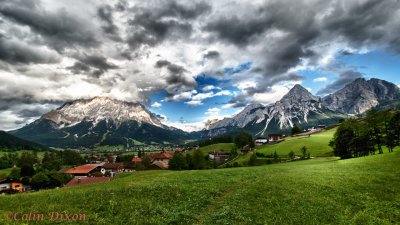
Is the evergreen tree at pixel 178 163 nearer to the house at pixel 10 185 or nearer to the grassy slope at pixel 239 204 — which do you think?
the house at pixel 10 185

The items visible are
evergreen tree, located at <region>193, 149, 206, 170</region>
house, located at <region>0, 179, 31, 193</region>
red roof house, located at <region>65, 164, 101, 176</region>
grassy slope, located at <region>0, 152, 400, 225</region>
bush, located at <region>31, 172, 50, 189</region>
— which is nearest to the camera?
grassy slope, located at <region>0, 152, 400, 225</region>

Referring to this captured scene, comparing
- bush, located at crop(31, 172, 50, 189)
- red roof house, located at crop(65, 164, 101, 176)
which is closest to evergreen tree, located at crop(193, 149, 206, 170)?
red roof house, located at crop(65, 164, 101, 176)

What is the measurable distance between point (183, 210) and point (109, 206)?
7.01 meters

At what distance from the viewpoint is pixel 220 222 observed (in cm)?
2200

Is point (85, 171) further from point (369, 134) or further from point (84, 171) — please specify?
point (369, 134)

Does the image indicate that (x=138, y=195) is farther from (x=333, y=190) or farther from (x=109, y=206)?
(x=333, y=190)

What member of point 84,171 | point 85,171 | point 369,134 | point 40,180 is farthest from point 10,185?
point 369,134

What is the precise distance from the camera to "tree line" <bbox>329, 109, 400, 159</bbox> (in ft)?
289

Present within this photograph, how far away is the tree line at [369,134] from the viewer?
87938 millimetres

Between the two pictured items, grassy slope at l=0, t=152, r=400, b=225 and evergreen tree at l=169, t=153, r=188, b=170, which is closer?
grassy slope at l=0, t=152, r=400, b=225

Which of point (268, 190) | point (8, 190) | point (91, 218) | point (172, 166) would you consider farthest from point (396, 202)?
point (8, 190)

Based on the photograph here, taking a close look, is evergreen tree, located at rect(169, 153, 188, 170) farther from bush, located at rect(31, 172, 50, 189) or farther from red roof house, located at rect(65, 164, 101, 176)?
bush, located at rect(31, 172, 50, 189)

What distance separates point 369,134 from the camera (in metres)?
93.4

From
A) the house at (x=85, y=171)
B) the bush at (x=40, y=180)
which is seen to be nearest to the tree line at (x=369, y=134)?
the bush at (x=40, y=180)
